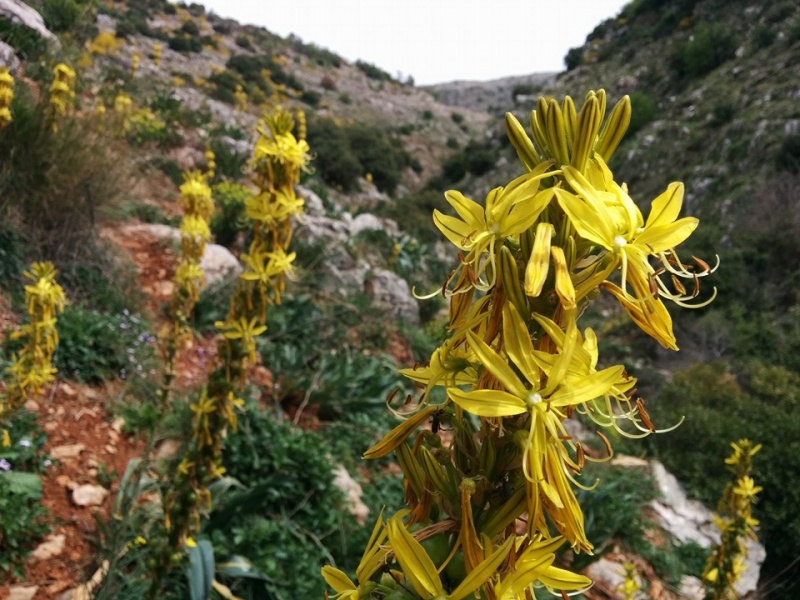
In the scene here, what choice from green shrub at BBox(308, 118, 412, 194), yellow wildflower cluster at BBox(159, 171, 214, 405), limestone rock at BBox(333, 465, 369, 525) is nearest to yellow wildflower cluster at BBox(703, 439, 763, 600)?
limestone rock at BBox(333, 465, 369, 525)

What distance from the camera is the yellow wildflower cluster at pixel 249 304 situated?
2303mm

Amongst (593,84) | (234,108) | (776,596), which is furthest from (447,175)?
(776,596)

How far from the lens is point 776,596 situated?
488 centimetres

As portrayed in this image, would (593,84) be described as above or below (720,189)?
above

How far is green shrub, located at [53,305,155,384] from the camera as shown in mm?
3775

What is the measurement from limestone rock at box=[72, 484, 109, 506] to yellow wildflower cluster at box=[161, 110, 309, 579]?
944 millimetres

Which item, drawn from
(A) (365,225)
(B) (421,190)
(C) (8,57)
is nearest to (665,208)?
(C) (8,57)

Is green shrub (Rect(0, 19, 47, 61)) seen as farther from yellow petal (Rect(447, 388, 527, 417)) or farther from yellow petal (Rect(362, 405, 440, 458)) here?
yellow petal (Rect(447, 388, 527, 417))

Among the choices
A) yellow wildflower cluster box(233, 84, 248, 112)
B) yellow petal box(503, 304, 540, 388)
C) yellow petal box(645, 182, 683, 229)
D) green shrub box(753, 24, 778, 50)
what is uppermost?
green shrub box(753, 24, 778, 50)

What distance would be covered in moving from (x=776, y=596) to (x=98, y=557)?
18.9 feet

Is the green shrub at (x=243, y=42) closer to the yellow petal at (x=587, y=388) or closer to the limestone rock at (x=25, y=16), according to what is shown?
the limestone rock at (x=25, y=16)

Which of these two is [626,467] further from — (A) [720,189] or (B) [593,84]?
(B) [593,84]

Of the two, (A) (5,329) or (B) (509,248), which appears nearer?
(B) (509,248)

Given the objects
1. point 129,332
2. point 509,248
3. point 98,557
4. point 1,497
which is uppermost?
point 509,248
